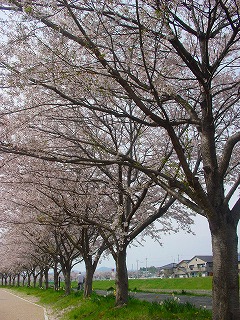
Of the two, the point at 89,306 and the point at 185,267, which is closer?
the point at 89,306

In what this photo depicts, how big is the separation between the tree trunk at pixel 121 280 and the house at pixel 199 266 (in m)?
56.7

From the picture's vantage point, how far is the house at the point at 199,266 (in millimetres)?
66375

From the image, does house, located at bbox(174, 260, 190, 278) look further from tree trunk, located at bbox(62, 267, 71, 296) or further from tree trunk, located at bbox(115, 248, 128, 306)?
tree trunk, located at bbox(115, 248, 128, 306)

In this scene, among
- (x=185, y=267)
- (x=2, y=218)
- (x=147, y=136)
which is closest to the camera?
(x=147, y=136)

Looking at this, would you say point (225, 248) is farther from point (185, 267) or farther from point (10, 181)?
point (185, 267)

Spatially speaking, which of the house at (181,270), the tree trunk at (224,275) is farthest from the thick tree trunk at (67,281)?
the house at (181,270)

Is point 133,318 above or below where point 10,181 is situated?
below

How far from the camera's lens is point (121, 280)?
12242 millimetres

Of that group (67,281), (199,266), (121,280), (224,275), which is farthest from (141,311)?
(199,266)

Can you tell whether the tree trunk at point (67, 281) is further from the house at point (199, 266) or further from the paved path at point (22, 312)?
the house at point (199, 266)

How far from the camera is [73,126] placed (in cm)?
1105

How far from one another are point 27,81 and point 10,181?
5.87 metres

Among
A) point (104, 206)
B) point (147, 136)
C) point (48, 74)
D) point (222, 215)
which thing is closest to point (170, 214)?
point (104, 206)

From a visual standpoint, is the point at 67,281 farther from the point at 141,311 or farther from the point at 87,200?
the point at 141,311
